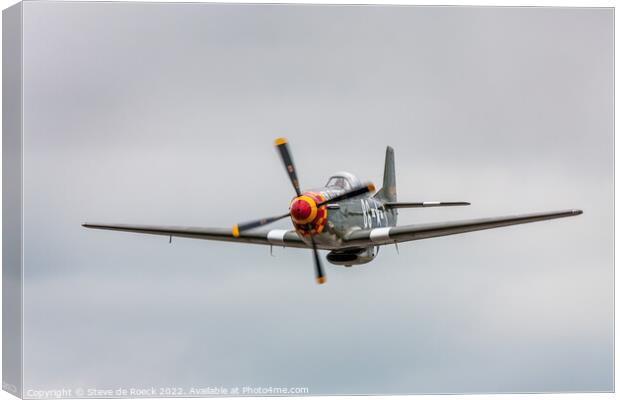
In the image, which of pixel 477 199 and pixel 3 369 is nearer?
pixel 3 369

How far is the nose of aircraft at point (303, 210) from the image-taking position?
3038 centimetres

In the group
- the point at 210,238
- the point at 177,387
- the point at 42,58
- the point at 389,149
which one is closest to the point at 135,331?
the point at 177,387

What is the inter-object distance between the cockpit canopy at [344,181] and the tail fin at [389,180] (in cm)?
584

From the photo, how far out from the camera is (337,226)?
31344mm

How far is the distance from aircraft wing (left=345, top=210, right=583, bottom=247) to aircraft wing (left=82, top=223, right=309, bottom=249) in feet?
6.73

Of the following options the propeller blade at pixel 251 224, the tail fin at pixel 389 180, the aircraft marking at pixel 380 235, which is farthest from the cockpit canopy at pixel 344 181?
the tail fin at pixel 389 180

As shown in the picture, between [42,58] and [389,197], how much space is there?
13331 millimetres

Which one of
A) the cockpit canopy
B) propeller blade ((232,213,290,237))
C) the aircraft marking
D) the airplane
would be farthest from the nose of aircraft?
the aircraft marking

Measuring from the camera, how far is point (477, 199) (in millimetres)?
33969

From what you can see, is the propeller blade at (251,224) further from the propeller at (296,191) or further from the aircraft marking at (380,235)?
the aircraft marking at (380,235)

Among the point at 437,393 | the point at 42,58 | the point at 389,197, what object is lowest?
the point at 437,393

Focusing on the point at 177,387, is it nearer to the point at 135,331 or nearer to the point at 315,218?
the point at 135,331

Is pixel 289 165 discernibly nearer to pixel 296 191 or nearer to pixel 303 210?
pixel 296 191

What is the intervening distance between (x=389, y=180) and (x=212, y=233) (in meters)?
8.10
